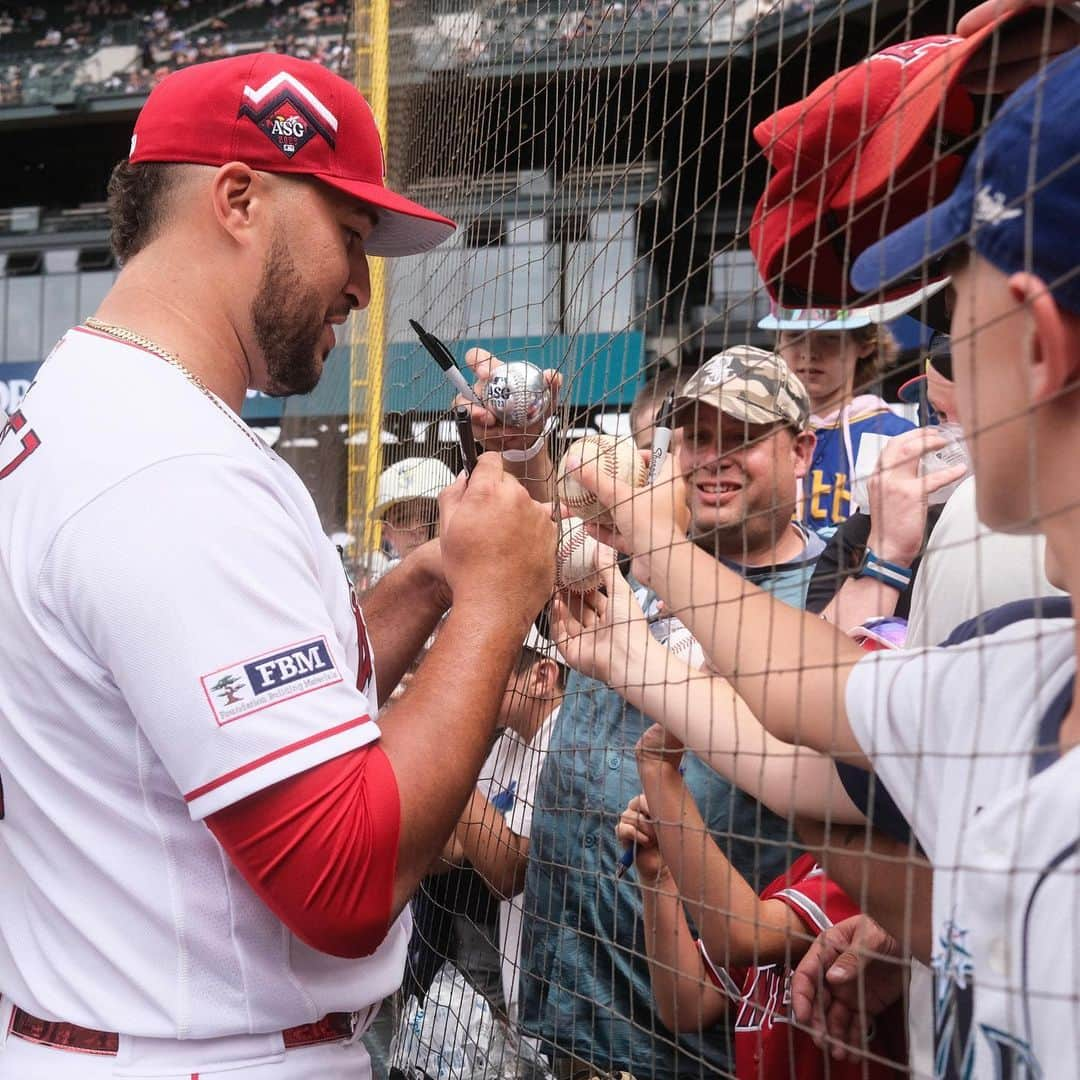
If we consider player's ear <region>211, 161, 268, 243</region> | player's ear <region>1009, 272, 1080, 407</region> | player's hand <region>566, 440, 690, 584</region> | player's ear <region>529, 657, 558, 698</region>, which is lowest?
player's ear <region>529, 657, 558, 698</region>

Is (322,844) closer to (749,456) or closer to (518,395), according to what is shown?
(518,395)

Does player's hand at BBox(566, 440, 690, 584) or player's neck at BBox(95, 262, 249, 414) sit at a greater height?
player's neck at BBox(95, 262, 249, 414)

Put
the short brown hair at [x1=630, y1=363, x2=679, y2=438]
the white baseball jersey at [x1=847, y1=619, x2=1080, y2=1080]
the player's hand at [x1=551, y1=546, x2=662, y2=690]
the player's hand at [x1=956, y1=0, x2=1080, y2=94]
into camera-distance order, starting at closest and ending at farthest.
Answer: the white baseball jersey at [x1=847, y1=619, x2=1080, y2=1080], the player's hand at [x1=956, y1=0, x2=1080, y2=94], the player's hand at [x1=551, y1=546, x2=662, y2=690], the short brown hair at [x1=630, y1=363, x2=679, y2=438]

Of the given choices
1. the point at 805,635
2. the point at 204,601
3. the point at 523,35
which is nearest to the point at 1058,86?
the point at 805,635

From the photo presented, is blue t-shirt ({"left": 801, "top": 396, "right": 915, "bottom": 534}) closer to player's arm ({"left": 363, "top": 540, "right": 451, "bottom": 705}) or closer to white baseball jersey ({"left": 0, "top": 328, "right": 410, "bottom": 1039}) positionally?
player's arm ({"left": 363, "top": 540, "right": 451, "bottom": 705})

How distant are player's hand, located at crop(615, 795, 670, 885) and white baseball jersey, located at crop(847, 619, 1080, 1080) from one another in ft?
2.05

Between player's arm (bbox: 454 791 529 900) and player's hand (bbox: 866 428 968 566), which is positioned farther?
player's arm (bbox: 454 791 529 900)

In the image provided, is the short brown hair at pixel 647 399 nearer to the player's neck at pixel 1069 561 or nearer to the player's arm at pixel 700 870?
the player's arm at pixel 700 870

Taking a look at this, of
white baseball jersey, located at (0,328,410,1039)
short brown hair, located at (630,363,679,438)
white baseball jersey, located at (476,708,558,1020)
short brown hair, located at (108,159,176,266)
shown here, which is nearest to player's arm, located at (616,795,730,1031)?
white baseball jersey, located at (476,708,558,1020)

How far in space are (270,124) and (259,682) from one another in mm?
736

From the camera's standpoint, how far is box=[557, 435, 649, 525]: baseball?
159 cm

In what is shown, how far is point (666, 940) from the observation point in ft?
5.40

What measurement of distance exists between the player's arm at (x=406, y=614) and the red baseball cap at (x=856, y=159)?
81 centimetres

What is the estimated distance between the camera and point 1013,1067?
0.80 m
